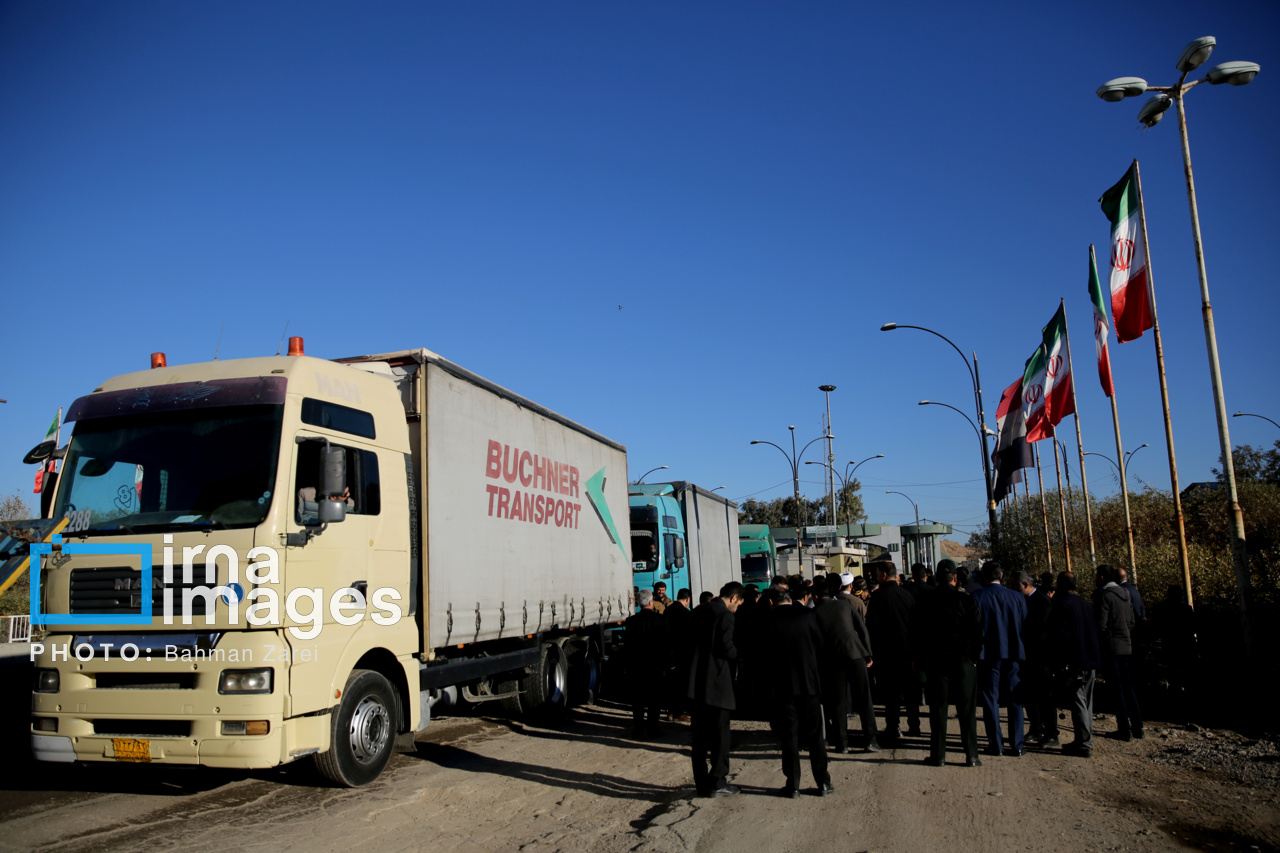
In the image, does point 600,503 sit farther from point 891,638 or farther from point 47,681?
point 47,681

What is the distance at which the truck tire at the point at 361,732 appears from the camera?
22.5 feet

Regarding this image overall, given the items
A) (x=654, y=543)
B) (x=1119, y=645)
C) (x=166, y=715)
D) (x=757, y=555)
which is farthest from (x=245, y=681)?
(x=757, y=555)

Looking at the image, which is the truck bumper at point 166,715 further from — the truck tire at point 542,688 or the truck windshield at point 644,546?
the truck windshield at point 644,546

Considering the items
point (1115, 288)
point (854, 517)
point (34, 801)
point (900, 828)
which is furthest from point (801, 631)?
point (854, 517)

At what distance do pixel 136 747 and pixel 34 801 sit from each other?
1573 millimetres

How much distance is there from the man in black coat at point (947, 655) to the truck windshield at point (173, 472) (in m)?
5.59

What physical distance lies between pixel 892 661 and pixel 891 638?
0.23m

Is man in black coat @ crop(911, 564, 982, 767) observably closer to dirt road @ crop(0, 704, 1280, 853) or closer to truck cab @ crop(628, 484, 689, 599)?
dirt road @ crop(0, 704, 1280, 853)

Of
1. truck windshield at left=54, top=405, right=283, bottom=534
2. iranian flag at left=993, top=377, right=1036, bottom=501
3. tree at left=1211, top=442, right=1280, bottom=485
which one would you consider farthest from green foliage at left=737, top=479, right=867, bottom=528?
truck windshield at left=54, top=405, right=283, bottom=534

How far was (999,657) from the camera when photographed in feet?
27.5

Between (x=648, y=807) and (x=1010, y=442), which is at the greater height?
(x=1010, y=442)

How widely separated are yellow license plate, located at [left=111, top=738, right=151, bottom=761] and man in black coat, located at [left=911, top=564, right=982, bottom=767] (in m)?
6.20

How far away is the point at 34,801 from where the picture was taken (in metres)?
6.89

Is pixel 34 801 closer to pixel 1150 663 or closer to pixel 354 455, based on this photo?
pixel 354 455
